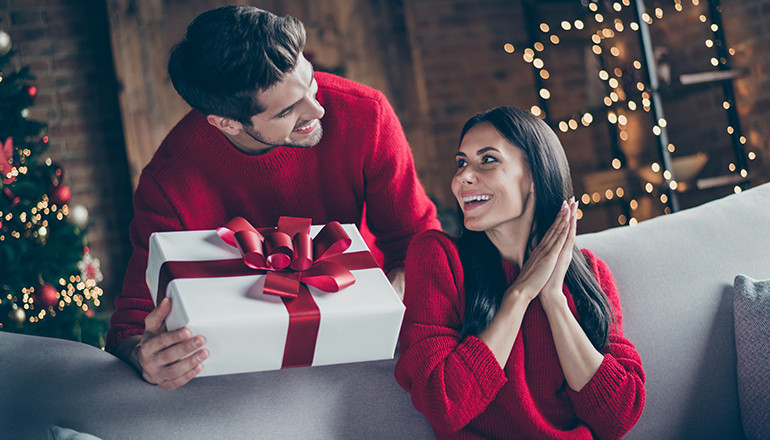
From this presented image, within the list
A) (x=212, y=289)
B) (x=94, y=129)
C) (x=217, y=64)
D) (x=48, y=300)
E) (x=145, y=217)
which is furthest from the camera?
(x=94, y=129)

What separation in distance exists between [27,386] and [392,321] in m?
0.64

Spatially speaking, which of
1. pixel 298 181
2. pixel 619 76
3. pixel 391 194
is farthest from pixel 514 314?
pixel 619 76

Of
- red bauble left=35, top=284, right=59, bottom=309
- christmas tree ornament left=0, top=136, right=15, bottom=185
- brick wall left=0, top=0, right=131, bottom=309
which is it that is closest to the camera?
christmas tree ornament left=0, top=136, right=15, bottom=185

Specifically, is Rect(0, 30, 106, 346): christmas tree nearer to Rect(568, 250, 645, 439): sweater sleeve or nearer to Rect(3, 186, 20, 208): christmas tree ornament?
Rect(3, 186, 20, 208): christmas tree ornament

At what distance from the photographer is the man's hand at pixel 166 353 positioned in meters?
0.99

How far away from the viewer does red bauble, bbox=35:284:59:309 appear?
2770mm

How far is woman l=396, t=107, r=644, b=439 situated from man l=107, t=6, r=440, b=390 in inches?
8.0

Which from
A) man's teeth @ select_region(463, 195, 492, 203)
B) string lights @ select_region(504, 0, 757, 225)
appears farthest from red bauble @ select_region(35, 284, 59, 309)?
string lights @ select_region(504, 0, 757, 225)

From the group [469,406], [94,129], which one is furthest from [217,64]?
[94,129]

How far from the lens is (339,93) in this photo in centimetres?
160

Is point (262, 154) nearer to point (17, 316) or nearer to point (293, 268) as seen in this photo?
point (293, 268)

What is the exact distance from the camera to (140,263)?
1.37 m

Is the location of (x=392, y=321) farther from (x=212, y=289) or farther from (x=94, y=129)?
(x=94, y=129)

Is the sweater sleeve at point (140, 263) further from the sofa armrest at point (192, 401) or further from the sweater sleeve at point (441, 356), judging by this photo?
the sweater sleeve at point (441, 356)
